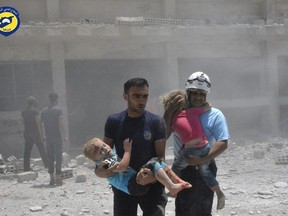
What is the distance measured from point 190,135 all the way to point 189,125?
0.07 metres

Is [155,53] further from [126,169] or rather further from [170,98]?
[126,169]

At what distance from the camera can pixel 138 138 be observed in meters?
2.75

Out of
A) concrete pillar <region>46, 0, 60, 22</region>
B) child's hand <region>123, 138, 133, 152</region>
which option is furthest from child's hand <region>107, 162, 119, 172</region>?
concrete pillar <region>46, 0, 60, 22</region>

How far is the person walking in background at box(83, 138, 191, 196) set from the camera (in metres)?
2.60

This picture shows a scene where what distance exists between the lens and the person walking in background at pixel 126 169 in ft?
8.54

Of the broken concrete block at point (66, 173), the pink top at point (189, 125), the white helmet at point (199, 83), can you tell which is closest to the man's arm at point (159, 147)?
the pink top at point (189, 125)

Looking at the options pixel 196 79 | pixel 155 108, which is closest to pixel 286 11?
pixel 155 108

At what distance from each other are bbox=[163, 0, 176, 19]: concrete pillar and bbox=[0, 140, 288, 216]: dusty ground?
4666mm

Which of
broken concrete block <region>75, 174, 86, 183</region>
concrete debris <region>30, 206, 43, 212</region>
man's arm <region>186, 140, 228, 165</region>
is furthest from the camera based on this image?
broken concrete block <region>75, 174, 86, 183</region>

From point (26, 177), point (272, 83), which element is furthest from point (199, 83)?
point (272, 83)

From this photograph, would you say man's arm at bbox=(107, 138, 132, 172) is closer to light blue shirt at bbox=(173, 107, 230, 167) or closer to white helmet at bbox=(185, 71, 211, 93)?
light blue shirt at bbox=(173, 107, 230, 167)

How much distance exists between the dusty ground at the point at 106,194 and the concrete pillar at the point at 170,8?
4.67m

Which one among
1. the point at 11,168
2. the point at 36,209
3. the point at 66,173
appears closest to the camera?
the point at 36,209

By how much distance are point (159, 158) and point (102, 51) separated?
27.9ft
